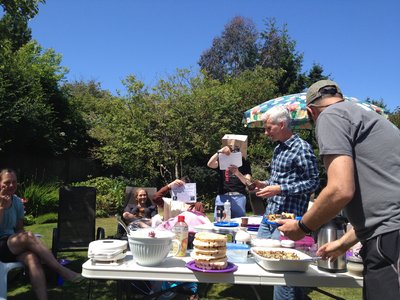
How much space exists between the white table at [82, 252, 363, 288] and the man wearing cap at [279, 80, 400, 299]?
0.46 m

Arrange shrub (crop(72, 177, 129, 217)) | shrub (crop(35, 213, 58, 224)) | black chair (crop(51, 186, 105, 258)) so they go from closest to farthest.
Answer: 1. black chair (crop(51, 186, 105, 258))
2. shrub (crop(35, 213, 58, 224))
3. shrub (crop(72, 177, 129, 217))

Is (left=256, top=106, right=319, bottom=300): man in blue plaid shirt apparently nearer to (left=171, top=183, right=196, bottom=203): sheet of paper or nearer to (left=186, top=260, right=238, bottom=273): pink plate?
(left=186, top=260, right=238, bottom=273): pink plate

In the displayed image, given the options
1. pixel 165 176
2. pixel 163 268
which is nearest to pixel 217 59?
pixel 165 176

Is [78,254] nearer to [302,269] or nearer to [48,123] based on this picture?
[302,269]

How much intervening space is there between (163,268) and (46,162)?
33.8ft

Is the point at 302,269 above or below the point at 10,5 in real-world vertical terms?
A: below

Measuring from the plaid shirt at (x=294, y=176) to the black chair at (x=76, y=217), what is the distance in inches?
126

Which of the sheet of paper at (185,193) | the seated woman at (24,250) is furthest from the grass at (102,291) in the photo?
the sheet of paper at (185,193)

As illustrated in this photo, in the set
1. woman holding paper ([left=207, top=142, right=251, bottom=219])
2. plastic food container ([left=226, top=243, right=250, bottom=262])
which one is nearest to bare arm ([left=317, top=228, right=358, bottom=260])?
plastic food container ([left=226, top=243, right=250, bottom=262])

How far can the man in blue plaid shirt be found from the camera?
9.39 feet

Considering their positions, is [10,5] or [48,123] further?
[48,123]

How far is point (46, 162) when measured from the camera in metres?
11.4

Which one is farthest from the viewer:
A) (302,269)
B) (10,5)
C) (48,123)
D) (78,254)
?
(48,123)

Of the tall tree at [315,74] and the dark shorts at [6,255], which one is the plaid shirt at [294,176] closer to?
the dark shorts at [6,255]
